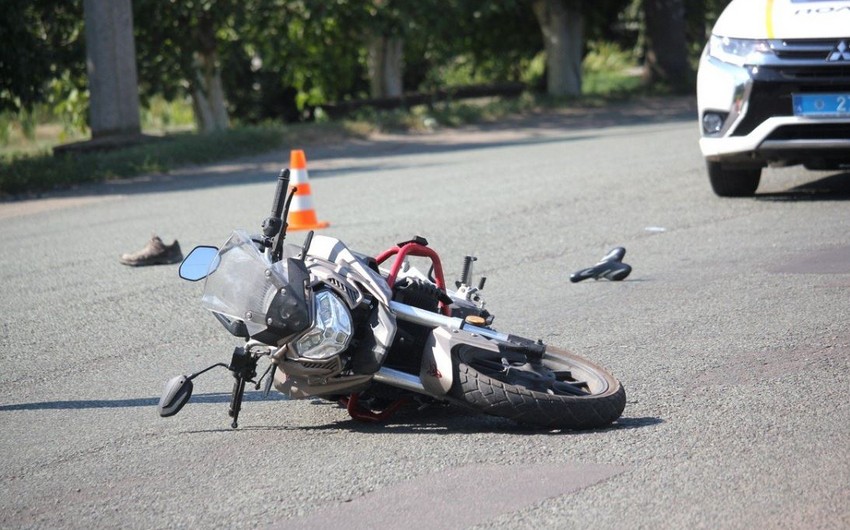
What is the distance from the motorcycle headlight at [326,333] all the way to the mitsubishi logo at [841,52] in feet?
20.3

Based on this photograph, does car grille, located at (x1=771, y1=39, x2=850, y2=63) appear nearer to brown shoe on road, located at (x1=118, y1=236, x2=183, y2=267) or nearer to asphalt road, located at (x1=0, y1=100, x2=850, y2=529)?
asphalt road, located at (x1=0, y1=100, x2=850, y2=529)

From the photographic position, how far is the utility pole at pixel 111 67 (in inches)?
672

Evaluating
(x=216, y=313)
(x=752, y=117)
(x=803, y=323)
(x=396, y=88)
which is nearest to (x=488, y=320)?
(x=216, y=313)

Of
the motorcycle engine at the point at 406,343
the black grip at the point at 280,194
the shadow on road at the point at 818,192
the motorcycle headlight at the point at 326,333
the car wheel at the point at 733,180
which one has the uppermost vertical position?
the black grip at the point at 280,194

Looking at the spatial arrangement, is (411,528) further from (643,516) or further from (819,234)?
(819,234)

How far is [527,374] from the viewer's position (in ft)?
16.4

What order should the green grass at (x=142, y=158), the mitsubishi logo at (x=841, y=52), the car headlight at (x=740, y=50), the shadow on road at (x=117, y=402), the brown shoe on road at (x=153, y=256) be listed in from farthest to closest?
the green grass at (x=142, y=158) → the car headlight at (x=740, y=50) → the mitsubishi logo at (x=841, y=52) → the brown shoe on road at (x=153, y=256) → the shadow on road at (x=117, y=402)

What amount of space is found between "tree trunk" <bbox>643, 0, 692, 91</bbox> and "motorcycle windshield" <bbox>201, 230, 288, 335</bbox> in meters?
20.5

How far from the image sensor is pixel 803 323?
257 inches

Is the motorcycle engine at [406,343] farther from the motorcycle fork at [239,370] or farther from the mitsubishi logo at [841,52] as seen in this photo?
the mitsubishi logo at [841,52]

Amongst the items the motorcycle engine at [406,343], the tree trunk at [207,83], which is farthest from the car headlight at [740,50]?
the tree trunk at [207,83]

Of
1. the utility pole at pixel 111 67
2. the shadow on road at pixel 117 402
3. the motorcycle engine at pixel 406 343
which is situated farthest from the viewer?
the utility pole at pixel 111 67

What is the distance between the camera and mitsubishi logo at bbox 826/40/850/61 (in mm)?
9523

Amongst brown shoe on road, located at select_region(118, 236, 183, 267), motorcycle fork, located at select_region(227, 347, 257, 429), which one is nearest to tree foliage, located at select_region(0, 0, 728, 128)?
A: brown shoe on road, located at select_region(118, 236, 183, 267)
